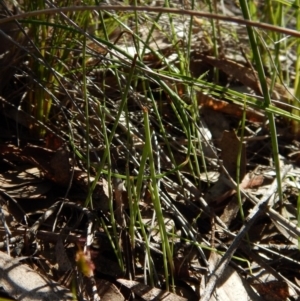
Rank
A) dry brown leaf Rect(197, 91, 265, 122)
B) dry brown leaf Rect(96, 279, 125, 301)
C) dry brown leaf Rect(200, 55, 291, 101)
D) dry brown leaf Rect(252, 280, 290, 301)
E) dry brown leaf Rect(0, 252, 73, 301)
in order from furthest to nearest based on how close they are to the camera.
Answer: dry brown leaf Rect(200, 55, 291, 101) < dry brown leaf Rect(197, 91, 265, 122) < dry brown leaf Rect(252, 280, 290, 301) < dry brown leaf Rect(96, 279, 125, 301) < dry brown leaf Rect(0, 252, 73, 301)

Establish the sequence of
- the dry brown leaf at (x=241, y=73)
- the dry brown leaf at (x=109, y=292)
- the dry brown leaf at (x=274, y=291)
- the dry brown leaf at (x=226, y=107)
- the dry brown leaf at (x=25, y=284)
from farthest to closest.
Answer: the dry brown leaf at (x=241, y=73) → the dry brown leaf at (x=226, y=107) → the dry brown leaf at (x=274, y=291) → the dry brown leaf at (x=109, y=292) → the dry brown leaf at (x=25, y=284)

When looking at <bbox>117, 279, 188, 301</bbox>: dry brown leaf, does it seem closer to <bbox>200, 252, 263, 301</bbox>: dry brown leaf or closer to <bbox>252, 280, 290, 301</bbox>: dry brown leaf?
<bbox>200, 252, 263, 301</bbox>: dry brown leaf

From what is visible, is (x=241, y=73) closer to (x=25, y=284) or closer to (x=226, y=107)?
(x=226, y=107)

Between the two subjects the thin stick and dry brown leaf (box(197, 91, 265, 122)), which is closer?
the thin stick

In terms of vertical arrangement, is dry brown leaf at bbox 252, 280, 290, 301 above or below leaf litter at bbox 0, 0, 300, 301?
below

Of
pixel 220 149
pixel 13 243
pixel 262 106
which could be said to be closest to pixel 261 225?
pixel 220 149

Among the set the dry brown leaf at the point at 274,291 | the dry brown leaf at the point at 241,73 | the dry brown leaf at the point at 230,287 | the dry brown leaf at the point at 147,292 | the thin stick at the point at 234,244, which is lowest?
the dry brown leaf at the point at 274,291

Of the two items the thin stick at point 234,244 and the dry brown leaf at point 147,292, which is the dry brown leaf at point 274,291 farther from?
the dry brown leaf at point 147,292

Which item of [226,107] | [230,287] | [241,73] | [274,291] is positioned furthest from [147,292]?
[241,73]

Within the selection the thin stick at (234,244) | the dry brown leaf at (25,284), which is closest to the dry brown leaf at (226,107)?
the thin stick at (234,244)

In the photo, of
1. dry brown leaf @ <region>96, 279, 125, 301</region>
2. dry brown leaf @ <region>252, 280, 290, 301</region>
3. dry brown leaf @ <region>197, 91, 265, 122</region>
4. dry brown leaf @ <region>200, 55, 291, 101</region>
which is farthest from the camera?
dry brown leaf @ <region>200, 55, 291, 101</region>

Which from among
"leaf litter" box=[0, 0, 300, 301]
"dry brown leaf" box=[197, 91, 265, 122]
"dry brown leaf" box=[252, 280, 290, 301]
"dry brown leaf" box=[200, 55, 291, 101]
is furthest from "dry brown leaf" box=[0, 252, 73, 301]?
"dry brown leaf" box=[200, 55, 291, 101]
